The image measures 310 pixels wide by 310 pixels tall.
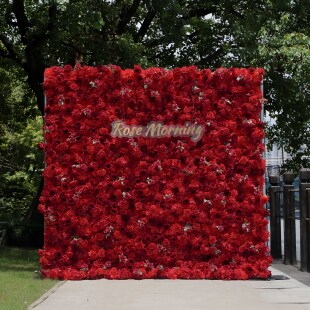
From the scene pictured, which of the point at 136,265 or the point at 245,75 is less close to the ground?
the point at 245,75

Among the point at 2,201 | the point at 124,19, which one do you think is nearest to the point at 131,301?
the point at 124,19

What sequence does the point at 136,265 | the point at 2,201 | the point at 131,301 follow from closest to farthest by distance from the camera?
1. the point at 131,301
2. the point at 136,265
3. the point at 2,201

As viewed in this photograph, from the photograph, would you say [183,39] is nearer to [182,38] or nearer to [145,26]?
[182,38]

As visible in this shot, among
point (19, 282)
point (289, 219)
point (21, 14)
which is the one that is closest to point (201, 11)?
point (21, 14)

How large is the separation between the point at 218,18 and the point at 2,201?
14738 millimetres

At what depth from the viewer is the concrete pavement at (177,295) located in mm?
10492

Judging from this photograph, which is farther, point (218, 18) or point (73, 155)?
point (218, 18)

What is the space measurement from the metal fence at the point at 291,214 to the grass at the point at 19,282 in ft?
14.4

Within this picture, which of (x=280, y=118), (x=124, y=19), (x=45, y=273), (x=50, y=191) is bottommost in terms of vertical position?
(x=45, y=273)

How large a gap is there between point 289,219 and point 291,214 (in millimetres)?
130

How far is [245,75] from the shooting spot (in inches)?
565

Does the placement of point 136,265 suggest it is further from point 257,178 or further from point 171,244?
point 257,178

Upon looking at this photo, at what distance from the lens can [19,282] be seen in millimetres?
13633

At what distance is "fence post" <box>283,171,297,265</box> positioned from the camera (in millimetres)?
16469
